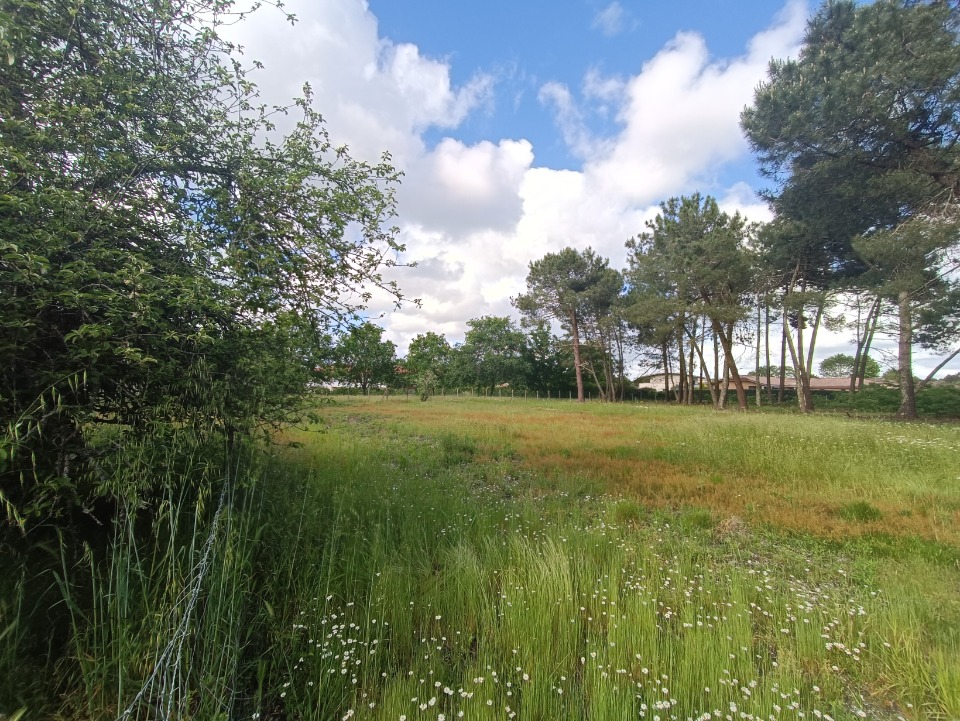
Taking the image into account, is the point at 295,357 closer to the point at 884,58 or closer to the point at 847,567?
the point at 847,567

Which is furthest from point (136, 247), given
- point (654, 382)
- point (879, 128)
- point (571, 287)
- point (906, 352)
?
point (654, 382)

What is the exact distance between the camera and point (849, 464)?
7.36 meters

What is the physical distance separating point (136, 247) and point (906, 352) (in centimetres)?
2497

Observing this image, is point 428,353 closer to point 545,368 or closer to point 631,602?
point 545,368

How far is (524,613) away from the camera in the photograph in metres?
2.77

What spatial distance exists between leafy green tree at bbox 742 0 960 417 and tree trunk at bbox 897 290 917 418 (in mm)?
57

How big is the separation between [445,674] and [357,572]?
3.98ft

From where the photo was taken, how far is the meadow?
216 cm

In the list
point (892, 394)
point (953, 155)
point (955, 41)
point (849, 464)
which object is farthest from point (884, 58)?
point (892, 394)

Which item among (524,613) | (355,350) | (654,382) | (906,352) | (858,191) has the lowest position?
(524,613)

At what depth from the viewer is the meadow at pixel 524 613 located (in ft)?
7.09

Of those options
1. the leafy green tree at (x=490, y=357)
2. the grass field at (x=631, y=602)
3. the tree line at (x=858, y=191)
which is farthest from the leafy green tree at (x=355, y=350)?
the leafy green tree at (x=490, y=357)

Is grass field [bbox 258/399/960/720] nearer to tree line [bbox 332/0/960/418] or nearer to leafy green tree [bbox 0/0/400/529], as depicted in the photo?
leafy green tree [bbox 0/0/400/529]

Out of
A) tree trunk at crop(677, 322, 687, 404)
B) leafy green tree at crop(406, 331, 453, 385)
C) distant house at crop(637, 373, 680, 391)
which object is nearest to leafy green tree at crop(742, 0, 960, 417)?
tree trunk at crop(677, 322, 687, 404)
